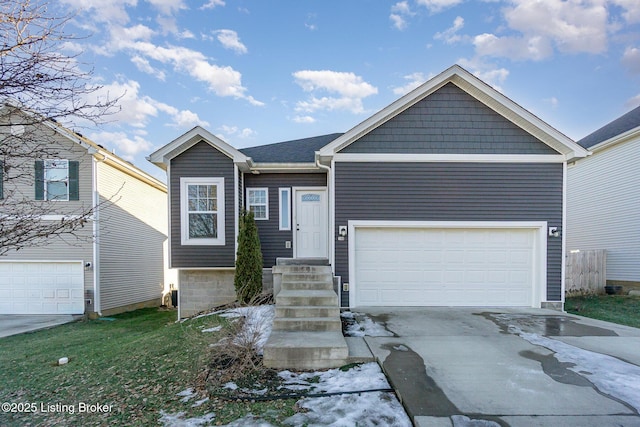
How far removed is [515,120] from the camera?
7098 millimetres

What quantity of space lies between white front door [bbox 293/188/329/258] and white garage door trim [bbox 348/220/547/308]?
1628 mm

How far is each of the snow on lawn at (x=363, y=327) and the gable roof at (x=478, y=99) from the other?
3671 mm

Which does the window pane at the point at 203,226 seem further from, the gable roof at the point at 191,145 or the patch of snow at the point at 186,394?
the patch of snow at the point at 186,394

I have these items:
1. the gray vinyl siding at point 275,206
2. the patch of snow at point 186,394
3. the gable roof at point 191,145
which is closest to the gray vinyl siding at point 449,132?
the gray vinyl siding at point 275,206

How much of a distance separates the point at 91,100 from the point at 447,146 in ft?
22.3

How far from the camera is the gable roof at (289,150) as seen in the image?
889 cm

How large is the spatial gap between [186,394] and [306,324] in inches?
78.3

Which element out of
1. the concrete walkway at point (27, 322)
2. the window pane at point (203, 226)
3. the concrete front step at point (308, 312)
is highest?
the window pane at point (203, 226)

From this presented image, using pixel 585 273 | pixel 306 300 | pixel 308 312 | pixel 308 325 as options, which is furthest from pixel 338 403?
pixel 585 273

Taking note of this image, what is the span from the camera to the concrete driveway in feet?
9.08

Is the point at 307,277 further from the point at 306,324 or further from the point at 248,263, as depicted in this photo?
the point at 306,324

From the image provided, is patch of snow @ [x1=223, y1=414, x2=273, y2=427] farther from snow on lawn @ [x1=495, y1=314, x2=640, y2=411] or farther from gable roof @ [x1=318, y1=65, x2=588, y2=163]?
gable roof @ [x1=318, y1=65, x2=588, y2=163]

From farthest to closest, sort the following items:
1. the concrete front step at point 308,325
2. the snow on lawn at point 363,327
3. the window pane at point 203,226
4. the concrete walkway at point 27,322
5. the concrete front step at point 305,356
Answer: the window pane at point 203,226, the concrete walkway at point 27,322, the snow on lawn at point 363,327, the concrete front step at point 308,325, the concrete front step at point 305,356

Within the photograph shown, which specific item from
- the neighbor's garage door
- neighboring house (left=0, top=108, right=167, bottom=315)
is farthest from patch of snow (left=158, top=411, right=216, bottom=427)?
neighboring house (left=0, top=108, right=167, bottom=315)
